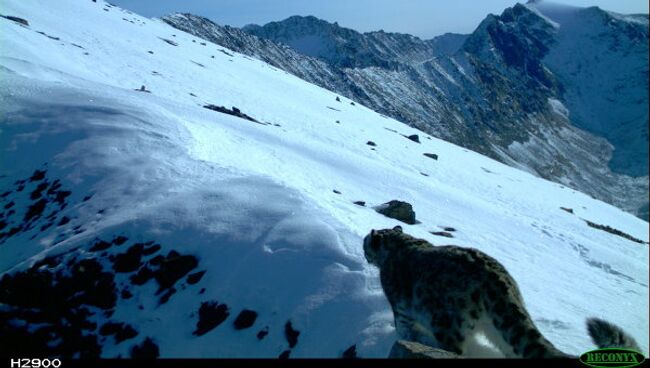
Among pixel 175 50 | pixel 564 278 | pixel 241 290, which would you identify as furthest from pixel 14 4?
pixel 564 278

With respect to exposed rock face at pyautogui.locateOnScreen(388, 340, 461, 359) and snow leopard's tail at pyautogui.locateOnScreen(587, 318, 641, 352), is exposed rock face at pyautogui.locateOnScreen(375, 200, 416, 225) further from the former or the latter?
exposed rock face at pyautogui.locateOnScreen(388, 340, 461, 359)

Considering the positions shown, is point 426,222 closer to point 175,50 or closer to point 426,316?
point 426,316

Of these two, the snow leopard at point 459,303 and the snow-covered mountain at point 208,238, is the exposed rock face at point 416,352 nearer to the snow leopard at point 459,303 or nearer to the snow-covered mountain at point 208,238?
the snow leopard at point 459,303

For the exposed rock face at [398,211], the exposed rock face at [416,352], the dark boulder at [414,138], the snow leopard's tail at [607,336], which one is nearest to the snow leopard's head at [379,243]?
the exposed rock face at [416,352]

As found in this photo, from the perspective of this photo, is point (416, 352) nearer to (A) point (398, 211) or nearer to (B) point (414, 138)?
(A) point (398, 211)

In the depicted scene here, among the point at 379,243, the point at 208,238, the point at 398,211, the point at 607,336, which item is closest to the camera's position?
the point at 379,243

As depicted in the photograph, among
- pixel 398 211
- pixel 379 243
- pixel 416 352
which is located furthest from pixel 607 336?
pixel 398 211
